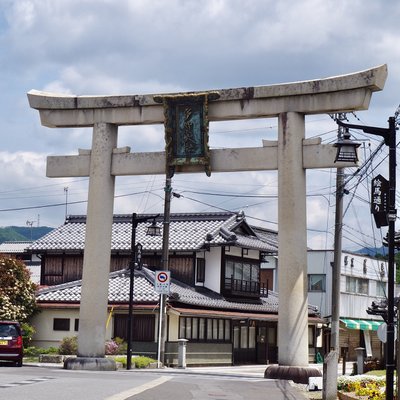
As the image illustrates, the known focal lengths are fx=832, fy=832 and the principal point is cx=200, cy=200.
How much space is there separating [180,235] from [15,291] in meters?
10.6

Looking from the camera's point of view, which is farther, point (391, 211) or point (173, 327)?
point (173, 327)

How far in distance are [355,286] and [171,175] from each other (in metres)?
40.0

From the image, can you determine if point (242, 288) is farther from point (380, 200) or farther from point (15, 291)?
point (380, 200)

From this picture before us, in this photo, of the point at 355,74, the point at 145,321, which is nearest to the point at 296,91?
the point at 355,74

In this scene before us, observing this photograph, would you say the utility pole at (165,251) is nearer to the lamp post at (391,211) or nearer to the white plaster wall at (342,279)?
the lamp post at (391,211)

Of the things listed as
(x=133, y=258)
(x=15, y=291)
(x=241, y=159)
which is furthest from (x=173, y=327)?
(x=241, y=159)

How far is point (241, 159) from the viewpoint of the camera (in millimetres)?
27656

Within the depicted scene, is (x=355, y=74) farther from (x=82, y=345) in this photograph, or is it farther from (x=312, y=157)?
(x=82, y=345)

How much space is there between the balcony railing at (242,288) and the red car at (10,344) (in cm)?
1927

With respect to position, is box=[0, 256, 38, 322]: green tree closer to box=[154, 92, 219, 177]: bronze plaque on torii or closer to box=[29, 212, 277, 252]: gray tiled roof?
box=[29, 212, 277, 252]: gray tiled roof

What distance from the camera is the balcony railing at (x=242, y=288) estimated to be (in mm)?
48469

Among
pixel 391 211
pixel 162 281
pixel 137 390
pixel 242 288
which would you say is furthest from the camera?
pixel 242 288

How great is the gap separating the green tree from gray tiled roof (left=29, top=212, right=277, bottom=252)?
5.73 metres

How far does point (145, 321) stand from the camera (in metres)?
41.5
